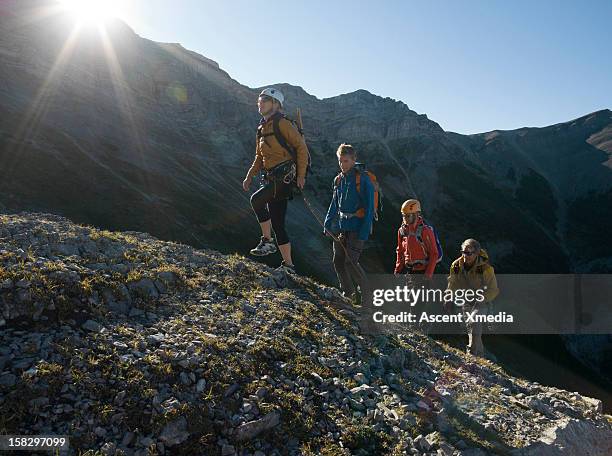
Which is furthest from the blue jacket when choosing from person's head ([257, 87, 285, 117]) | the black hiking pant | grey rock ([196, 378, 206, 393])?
grey rock ([196, 378, 206, 393])

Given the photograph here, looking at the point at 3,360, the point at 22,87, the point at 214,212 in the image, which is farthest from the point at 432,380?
the point at 22,87

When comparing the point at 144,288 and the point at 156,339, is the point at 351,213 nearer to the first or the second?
the point at 144,288

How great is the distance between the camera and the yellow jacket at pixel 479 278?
10359mm

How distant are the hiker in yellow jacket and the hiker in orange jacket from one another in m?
0.69

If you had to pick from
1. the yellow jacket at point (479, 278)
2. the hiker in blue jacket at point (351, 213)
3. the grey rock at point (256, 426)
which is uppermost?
the hiker in blue jacket at point (351, 213)

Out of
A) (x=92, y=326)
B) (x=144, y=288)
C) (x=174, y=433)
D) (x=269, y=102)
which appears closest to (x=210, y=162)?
(x=269, y=102)

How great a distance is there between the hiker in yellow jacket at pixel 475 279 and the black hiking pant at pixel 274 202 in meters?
4.60

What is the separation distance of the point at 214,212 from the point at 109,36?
7652 centimetres

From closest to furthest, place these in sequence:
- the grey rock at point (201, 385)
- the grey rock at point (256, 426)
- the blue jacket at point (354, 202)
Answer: the grey rock at point (256, 426) → the grey rock at point (201, 385) → the blue jacket at point (354, 202)

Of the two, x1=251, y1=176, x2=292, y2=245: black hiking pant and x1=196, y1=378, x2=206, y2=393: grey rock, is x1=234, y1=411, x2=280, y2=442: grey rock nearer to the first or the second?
x1=196, y1=378, x2=206, y2=393: grey rock

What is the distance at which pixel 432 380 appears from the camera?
23.4ft

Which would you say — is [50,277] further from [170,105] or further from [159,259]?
[170,105]

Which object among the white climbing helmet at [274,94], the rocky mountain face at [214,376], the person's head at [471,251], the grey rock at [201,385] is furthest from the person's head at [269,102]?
the grey rock at [201,385]

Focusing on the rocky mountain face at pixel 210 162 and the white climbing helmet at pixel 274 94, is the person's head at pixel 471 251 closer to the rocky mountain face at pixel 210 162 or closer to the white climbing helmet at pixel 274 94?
the white climbing helmet at pixel 274 94
